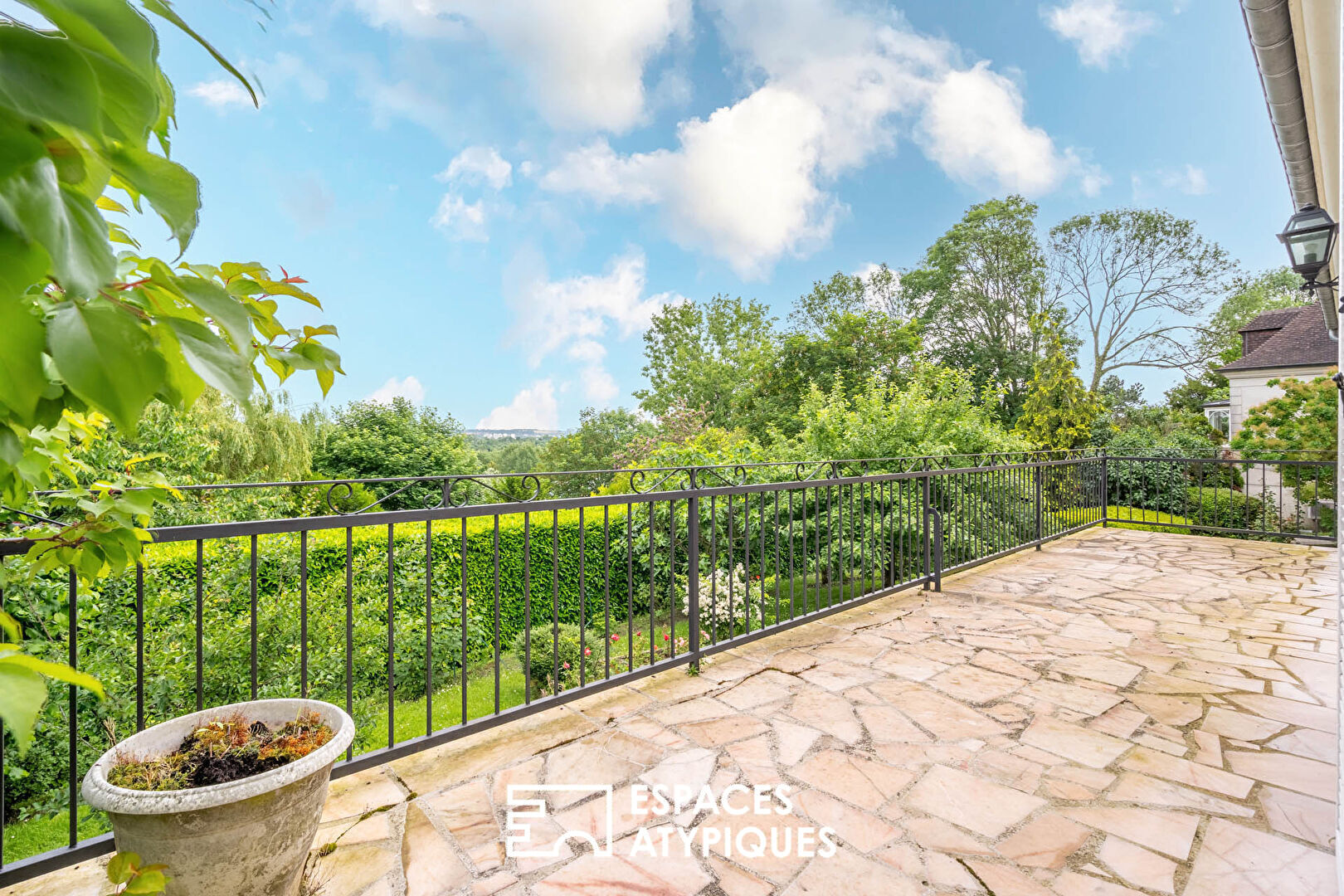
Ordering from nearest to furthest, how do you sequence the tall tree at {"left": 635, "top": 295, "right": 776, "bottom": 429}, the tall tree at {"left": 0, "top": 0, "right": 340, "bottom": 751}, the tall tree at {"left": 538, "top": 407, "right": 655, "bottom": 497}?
the tall tree at {"left": 0, "top": 0, "right": 340, "bottom": 751} < the tall tree at {"left": 635, "top": 295, "right": 776, "bottom": 429} < the tall tree at {"left": 538, "top": 407, "right": 655, "bottom": 497}

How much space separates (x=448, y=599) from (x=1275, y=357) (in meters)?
18.5

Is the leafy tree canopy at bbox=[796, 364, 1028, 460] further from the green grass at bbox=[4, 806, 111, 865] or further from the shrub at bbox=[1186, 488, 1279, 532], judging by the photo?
the green grass at bbox=[4, 806, 111, 865]

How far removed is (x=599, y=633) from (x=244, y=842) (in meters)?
4.58

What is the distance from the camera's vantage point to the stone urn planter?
133cm

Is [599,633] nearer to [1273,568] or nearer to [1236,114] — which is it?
[1273,568]

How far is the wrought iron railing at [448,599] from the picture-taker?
7.14 feet

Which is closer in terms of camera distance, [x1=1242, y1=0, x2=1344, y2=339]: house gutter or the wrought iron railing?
the wrought iron railing

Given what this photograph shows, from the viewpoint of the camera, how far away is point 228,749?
1.54 meters

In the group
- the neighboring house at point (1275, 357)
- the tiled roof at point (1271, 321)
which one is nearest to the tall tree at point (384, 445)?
the neighboring house at point (1275, 357)

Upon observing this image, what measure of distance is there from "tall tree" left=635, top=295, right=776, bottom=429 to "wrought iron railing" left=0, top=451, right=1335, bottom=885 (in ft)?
52.8

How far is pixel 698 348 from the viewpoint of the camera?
24.7 metres

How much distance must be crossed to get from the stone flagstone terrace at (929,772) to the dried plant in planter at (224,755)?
397 mm

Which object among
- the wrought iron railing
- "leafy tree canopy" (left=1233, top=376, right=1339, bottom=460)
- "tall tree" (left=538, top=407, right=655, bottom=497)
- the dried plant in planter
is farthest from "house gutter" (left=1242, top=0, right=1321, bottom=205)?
"tall tree" (left=538, top=407, right=655, bottom=497)

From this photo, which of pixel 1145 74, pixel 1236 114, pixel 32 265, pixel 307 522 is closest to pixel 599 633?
pixel 307 522
